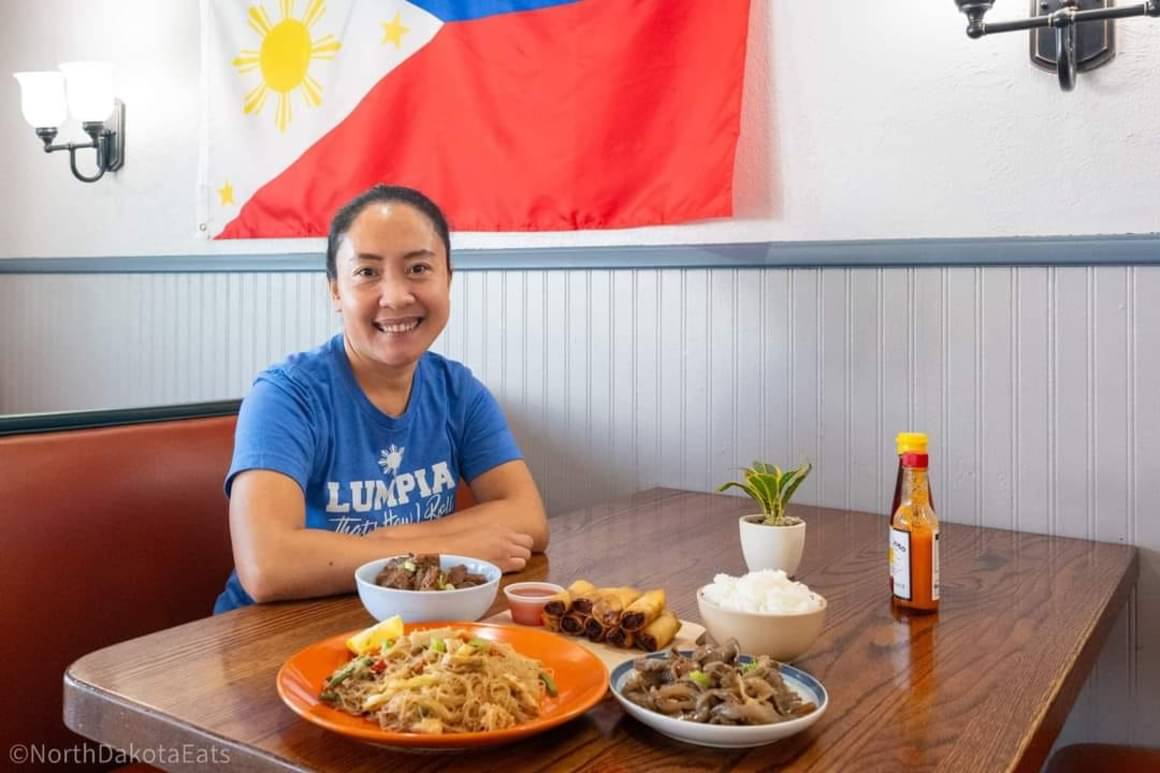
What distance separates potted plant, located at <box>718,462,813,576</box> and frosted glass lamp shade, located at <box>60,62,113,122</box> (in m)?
2.71

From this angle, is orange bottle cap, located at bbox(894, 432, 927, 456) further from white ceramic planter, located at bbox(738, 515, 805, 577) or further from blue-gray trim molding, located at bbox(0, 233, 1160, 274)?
blue-gray trim molding, located at bbox(0, 233, 1160, 274)

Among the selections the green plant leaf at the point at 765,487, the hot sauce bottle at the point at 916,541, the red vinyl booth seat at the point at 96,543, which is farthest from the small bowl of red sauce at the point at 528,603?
the red vinyl booth seat at the point at 96,543

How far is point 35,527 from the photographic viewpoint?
1564 millimetres

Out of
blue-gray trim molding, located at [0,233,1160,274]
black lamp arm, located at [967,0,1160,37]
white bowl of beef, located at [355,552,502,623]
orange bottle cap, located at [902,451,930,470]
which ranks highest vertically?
black lamp arm, located at [967,0,1160,37]

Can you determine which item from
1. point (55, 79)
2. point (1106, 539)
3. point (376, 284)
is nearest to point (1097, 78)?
point (1106, 539)

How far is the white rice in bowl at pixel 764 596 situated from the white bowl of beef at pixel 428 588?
26 centimetres

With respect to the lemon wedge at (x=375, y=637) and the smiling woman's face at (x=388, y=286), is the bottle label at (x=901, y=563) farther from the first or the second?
the smiling woman's face at (x=388, y=286)

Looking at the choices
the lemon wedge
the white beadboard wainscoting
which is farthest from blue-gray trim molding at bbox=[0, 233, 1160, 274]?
the lemon wedge

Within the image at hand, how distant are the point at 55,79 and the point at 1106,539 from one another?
3.19m

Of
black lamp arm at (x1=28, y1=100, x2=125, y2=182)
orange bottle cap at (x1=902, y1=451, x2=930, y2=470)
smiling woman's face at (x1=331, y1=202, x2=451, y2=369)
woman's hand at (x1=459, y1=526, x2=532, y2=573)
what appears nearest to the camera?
orange bottle cap at (x1=902, y1=451, x2=930, y2=470)

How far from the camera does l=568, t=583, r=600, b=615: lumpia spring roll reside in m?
1.12

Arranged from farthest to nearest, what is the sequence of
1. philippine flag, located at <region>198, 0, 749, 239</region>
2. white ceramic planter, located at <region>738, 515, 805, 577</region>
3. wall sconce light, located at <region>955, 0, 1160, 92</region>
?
philippine flag, located at <region>198, 0, 749, 239</region>, wall sconce light, located at <region>955, 0, 1160, 92</region>, white ceramic planter, located at <region>738, 515, 805, 577</region>

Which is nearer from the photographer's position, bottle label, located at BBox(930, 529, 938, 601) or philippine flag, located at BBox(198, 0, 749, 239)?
bottle label, located at BBox(930, 529, 938, 601)

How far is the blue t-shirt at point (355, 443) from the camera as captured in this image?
1479 mm
